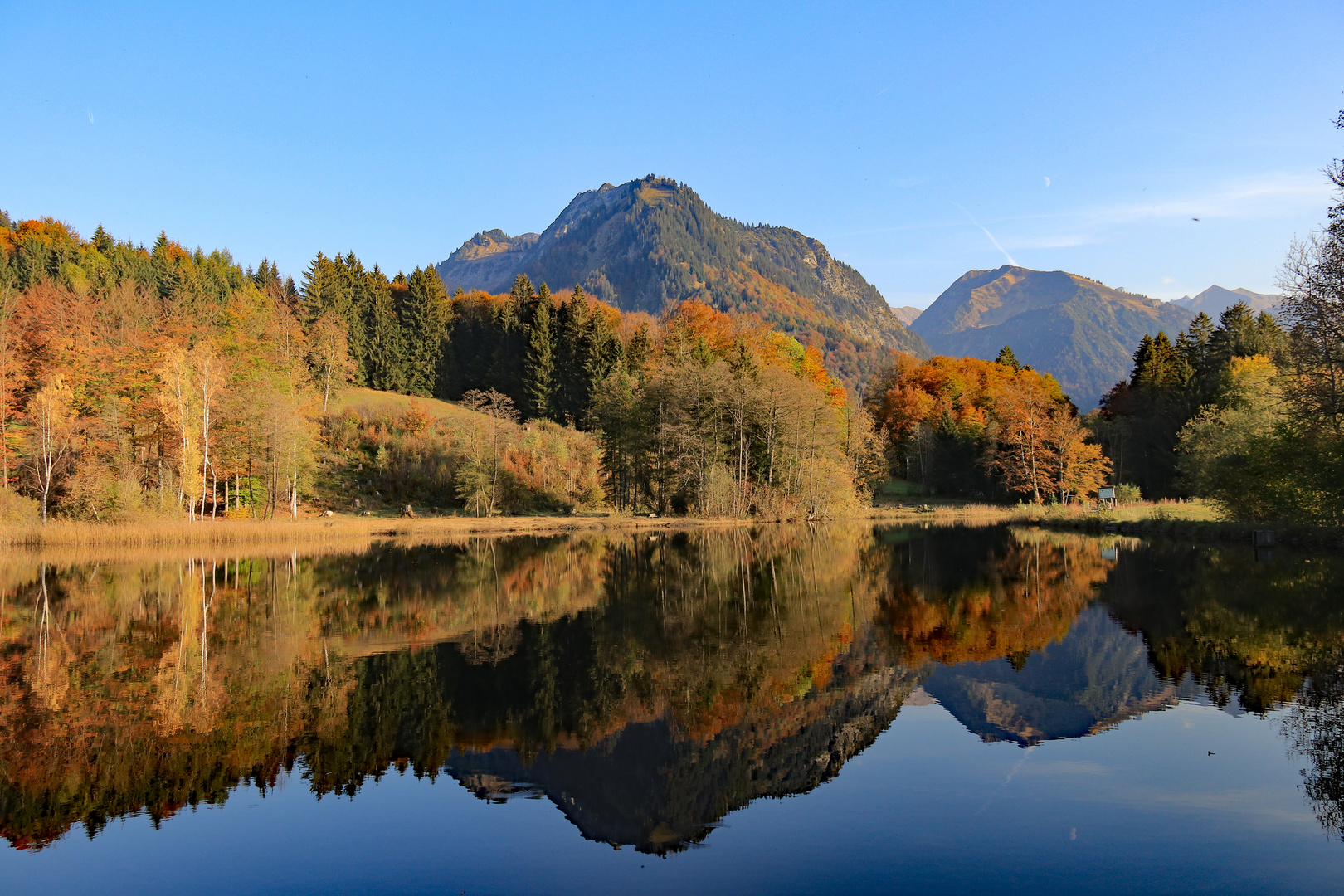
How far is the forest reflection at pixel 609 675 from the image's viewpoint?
738 cm

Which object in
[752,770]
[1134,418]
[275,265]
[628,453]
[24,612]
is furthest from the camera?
[275,265]

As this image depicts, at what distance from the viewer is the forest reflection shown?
24.2 feet

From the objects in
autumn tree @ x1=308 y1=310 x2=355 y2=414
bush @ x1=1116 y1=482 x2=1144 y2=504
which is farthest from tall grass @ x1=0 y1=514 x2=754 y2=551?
bush @ x1=1116 y1=482 x2=1144 y2=504

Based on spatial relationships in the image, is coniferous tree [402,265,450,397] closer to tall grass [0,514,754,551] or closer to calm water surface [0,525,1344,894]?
tall grass [0,514,754,551]

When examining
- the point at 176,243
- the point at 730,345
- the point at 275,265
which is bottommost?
the point at 730,345

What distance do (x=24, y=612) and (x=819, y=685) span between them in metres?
17.4

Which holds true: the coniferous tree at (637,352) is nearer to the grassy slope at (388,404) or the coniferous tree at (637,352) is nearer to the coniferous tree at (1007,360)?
the grassy slope at (388,404)

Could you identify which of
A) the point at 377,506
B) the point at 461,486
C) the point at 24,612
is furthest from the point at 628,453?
the point at 24,612

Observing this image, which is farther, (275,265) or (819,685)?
(275,265)

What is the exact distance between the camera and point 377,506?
157 feet

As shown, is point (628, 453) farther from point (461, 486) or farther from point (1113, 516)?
point (1113, 516)

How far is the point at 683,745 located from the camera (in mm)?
8125

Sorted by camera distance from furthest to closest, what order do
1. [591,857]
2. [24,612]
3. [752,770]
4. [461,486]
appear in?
1. [461,486]
2. [24,612]
3. [752,770]
4. [591,857]

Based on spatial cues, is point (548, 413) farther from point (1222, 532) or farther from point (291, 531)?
point (1222, 532)
